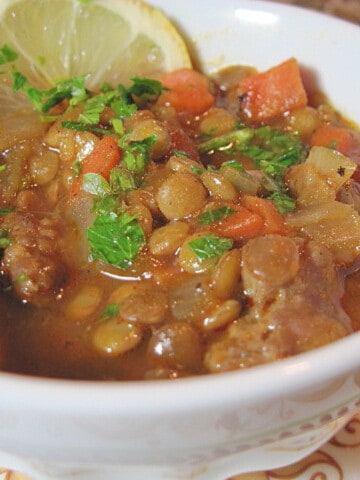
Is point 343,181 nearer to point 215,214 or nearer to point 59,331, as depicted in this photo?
point 215,214

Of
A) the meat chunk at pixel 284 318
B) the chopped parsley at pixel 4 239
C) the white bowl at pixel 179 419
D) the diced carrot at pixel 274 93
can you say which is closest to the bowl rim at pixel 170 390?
the white bowl at pixel 179 419

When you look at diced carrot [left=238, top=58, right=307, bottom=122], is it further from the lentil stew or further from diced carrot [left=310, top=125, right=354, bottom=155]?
the lentil stew

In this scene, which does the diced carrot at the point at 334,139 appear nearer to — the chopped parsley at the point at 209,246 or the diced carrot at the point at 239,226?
the diced carrot at the point at 239,226

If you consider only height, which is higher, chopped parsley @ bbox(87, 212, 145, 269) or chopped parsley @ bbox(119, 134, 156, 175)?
chopped parsley @ bbox(119, 134, 156, 175)

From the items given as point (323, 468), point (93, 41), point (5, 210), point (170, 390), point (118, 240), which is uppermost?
point (170, 390)

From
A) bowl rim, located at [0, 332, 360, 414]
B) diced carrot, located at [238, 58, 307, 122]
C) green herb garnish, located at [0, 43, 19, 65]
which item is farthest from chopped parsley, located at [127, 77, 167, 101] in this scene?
bowl rim, located at [0, 332, 360, 414]

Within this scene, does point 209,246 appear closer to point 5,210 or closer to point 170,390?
point 170,390

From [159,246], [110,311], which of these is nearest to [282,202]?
[159,246]
